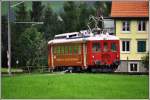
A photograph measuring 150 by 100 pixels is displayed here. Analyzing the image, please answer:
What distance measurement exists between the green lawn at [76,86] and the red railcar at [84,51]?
635 millimetres

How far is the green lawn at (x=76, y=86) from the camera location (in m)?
20.2

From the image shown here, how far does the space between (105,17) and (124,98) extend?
2.05 metres

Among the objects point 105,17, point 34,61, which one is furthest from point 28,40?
point 105,17

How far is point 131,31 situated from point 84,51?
1.37 m

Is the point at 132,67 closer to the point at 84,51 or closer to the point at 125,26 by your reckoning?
the point at 125,26

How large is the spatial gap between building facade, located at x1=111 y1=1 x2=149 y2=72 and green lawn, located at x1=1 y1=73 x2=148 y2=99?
341 millimetres

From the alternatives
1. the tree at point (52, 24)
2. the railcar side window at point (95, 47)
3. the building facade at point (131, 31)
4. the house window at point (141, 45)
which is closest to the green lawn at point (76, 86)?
the building facade at point (131, 31)

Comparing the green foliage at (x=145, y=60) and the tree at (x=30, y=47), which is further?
the tree at (x=30, y=47)

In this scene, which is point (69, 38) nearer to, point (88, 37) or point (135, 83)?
point (88, 37)

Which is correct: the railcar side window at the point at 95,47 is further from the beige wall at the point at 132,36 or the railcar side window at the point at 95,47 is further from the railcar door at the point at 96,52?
the beige wall at the point at 132,36

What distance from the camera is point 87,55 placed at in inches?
860

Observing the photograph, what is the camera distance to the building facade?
20.6 meters

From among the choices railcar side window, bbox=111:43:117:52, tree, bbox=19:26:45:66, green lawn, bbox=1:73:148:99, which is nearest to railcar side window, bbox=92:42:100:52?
railcar side window, bbox=111:43:117:52

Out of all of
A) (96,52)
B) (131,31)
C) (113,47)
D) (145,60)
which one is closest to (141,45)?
(145,60)
